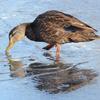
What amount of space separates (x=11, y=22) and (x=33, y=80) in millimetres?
3171

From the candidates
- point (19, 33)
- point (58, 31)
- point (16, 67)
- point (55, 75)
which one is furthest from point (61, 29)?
point (55, 75)

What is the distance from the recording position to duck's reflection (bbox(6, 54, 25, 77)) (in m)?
6.88

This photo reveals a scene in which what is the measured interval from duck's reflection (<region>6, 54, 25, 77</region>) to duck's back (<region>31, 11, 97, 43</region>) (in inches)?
28.2

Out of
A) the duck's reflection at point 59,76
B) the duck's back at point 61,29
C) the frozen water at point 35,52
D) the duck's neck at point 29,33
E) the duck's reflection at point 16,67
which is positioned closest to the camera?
the frozen water at point 35,52

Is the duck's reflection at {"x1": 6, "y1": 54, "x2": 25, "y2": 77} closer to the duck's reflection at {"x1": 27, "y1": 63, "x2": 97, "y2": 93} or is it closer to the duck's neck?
the duck's reflection at {"x1": 27, "y1": 63, "x2": 97, "y2": 93}

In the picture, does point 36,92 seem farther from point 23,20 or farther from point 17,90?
point 23,20

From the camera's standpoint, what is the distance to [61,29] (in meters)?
8.02

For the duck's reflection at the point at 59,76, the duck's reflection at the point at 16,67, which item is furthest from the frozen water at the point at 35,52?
the duck's reflection at the point at 59,76

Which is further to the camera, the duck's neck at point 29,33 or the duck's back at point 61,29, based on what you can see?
the duck's neck at point 29,33

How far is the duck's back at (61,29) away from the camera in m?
7.92

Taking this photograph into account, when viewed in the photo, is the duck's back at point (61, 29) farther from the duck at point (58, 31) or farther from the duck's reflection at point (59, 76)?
the duck's reflection at point (59, 76)

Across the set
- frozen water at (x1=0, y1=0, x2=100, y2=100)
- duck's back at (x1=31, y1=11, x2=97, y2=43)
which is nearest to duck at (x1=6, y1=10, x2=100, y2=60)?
duck's back at (x1=31, y1=11, x2=97, y2=43)

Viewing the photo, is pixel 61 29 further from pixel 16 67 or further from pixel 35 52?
pixel 16 67

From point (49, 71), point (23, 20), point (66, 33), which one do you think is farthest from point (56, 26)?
point (23, 20)
